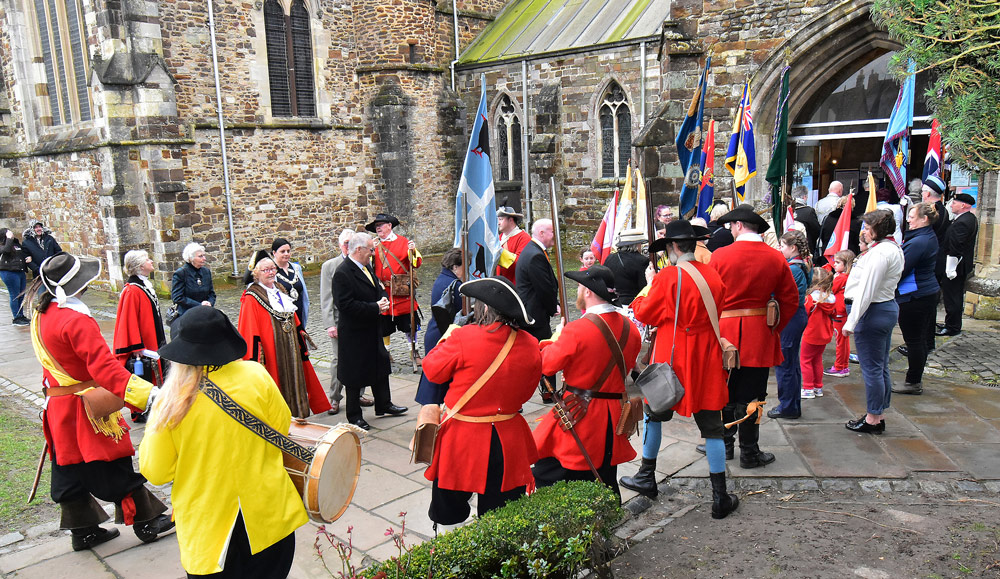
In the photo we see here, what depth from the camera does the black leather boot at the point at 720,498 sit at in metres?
4.61

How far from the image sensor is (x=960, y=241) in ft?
28.4

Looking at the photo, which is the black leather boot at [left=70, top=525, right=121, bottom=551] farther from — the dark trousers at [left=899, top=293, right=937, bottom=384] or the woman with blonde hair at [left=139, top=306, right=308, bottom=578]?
the dark trousers at [left=899, top=293, right=937, bottom=384]

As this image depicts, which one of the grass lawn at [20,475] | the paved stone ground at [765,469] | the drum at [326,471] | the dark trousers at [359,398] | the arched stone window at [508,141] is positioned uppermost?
the arched stone window at [508,141]

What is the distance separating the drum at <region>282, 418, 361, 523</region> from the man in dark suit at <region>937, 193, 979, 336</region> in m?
8.24

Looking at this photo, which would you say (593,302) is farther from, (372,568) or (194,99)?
(194,99)

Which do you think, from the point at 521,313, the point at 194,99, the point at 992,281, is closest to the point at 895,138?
the point at 992,281

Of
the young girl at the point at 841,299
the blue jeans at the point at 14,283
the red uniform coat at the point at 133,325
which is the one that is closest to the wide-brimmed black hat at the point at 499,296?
the red uniform coat at the point at 133,325

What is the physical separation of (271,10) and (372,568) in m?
16.3

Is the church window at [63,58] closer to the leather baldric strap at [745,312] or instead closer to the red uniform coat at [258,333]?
the red uniform coat at [258,333]

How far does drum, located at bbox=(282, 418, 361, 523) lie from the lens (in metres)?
3.17

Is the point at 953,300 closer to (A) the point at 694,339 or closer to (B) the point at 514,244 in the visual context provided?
(B) the point at 514,244

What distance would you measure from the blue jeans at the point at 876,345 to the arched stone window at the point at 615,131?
11.3m

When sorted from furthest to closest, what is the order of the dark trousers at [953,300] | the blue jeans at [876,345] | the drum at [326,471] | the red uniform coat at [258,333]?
the dark trousers at [953,300]
the blue jeans at [876,345]
the red uniform coat at [258,333]
the drum at [326,471]

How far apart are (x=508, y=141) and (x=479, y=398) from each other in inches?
633
